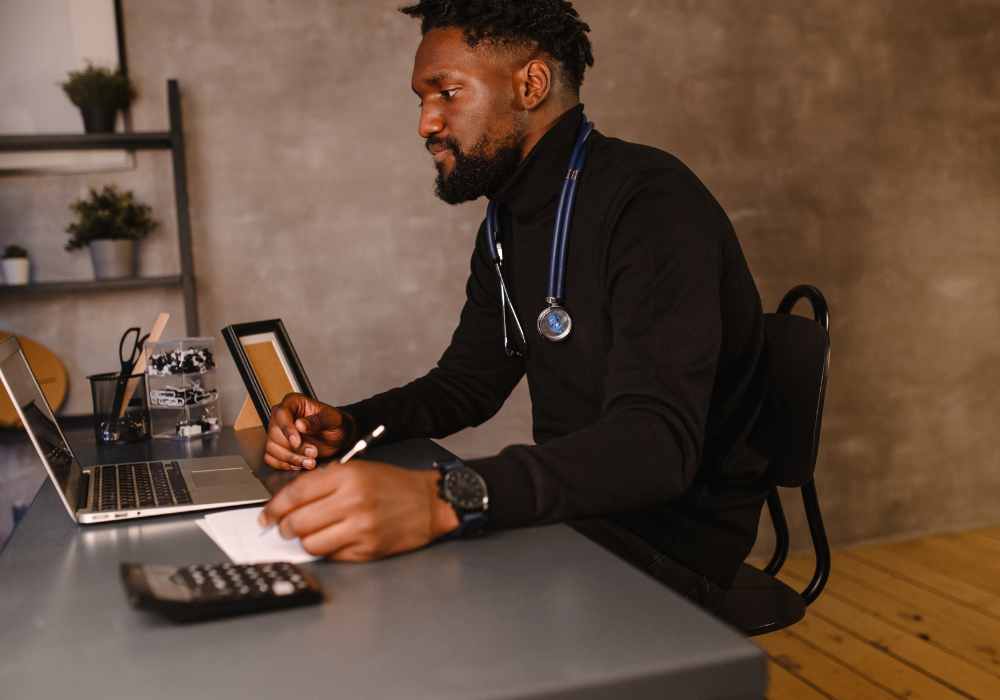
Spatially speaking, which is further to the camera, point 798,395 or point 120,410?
point 120,410

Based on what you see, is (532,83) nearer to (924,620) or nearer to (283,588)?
(283,588)

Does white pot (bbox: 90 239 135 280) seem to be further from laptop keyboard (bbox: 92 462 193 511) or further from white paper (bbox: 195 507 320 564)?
white paper (bbox: 195 507 320 564)

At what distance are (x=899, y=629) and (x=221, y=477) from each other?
2.10m

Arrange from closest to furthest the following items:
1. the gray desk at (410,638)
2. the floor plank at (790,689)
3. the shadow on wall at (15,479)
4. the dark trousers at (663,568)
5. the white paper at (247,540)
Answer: the gray desk at (410,638) → the white paper at (247,540) → the dark trousers at (663,568) → the floor plank at (790,689) → the shadow on wall at (15,479)

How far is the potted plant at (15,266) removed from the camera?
214cm

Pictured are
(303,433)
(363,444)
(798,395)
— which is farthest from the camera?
(798,395)

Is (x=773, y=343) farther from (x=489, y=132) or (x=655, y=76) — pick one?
(x=655, y=76)

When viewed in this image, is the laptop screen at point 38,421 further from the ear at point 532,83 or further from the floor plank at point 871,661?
the floor plank at point 871,661

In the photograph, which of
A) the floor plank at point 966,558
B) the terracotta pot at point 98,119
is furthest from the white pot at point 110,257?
the floor plank at point 966,558

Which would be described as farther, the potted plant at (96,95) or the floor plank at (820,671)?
the potted plant at (96,95)

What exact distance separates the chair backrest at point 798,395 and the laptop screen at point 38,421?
43.0 inches

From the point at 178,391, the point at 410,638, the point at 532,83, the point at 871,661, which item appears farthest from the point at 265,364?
the point at 871,661

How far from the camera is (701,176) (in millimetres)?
2729

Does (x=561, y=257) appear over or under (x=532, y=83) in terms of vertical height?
under
